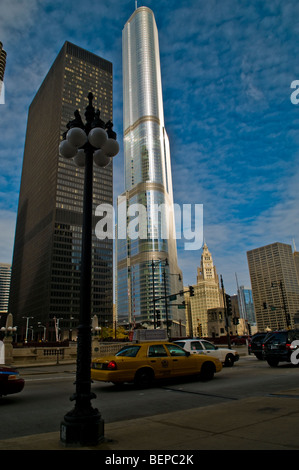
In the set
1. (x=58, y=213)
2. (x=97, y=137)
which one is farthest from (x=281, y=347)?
(x=58, y=213)

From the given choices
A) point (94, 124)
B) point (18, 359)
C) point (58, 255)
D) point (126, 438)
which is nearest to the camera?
point (126, 438)

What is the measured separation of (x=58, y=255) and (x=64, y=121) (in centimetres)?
6686

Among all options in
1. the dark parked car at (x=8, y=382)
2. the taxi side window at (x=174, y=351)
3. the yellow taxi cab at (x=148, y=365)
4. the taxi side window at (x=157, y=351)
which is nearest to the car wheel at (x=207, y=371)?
the yellow taxi cab at (x=148, y=365)

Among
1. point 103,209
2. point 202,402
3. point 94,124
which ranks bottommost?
point 202,402

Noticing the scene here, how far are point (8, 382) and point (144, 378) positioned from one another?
426 centimetres

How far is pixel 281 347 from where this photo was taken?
15.7 meters

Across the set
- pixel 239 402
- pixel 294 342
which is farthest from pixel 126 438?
pixel 294 342

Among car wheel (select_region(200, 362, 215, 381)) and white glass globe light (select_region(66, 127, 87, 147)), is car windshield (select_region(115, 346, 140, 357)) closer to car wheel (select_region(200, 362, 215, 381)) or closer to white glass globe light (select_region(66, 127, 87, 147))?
car wheel (select_region(200, 362, 215, 381))

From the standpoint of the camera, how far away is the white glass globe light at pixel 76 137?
604 cm

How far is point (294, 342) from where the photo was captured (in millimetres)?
15602

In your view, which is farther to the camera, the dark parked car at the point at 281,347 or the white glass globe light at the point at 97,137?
the dark parked car at the point at 281,347

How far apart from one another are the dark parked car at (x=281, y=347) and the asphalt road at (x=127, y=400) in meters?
3.53

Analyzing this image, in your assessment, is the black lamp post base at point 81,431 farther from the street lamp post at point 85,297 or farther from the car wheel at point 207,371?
the car wheel at point 207,371

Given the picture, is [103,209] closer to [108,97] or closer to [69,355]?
[108,97]
